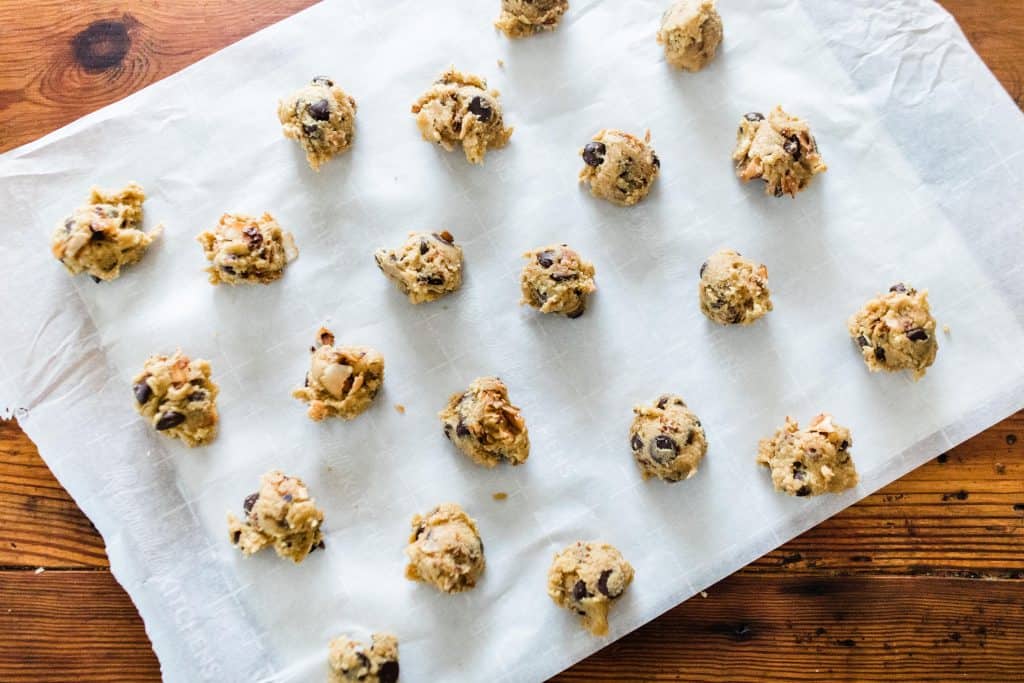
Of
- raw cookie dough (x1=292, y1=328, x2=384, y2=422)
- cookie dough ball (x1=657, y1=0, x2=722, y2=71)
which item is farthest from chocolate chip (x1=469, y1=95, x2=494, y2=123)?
raw cookie dough (x1=292, y1=328, x2=384, y2=422)

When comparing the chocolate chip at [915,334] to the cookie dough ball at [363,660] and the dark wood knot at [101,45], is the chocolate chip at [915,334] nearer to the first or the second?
the cookie dough ball at [363,660]

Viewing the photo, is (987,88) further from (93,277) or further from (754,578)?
(93,277)

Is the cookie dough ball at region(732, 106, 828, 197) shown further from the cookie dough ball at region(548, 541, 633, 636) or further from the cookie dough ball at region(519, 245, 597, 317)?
the cookie dough ball at region(548, 541, 633, 636)

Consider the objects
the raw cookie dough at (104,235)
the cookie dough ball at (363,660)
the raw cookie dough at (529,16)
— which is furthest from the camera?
the raw cookie dough at (529,16)

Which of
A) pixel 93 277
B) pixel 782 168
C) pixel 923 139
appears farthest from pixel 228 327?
pixel 923 139

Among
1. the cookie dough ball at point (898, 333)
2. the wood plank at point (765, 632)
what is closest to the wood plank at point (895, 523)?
the wood plank at point (765, 632)

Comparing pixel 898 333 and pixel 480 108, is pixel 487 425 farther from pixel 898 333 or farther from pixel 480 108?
pixel 898 333
